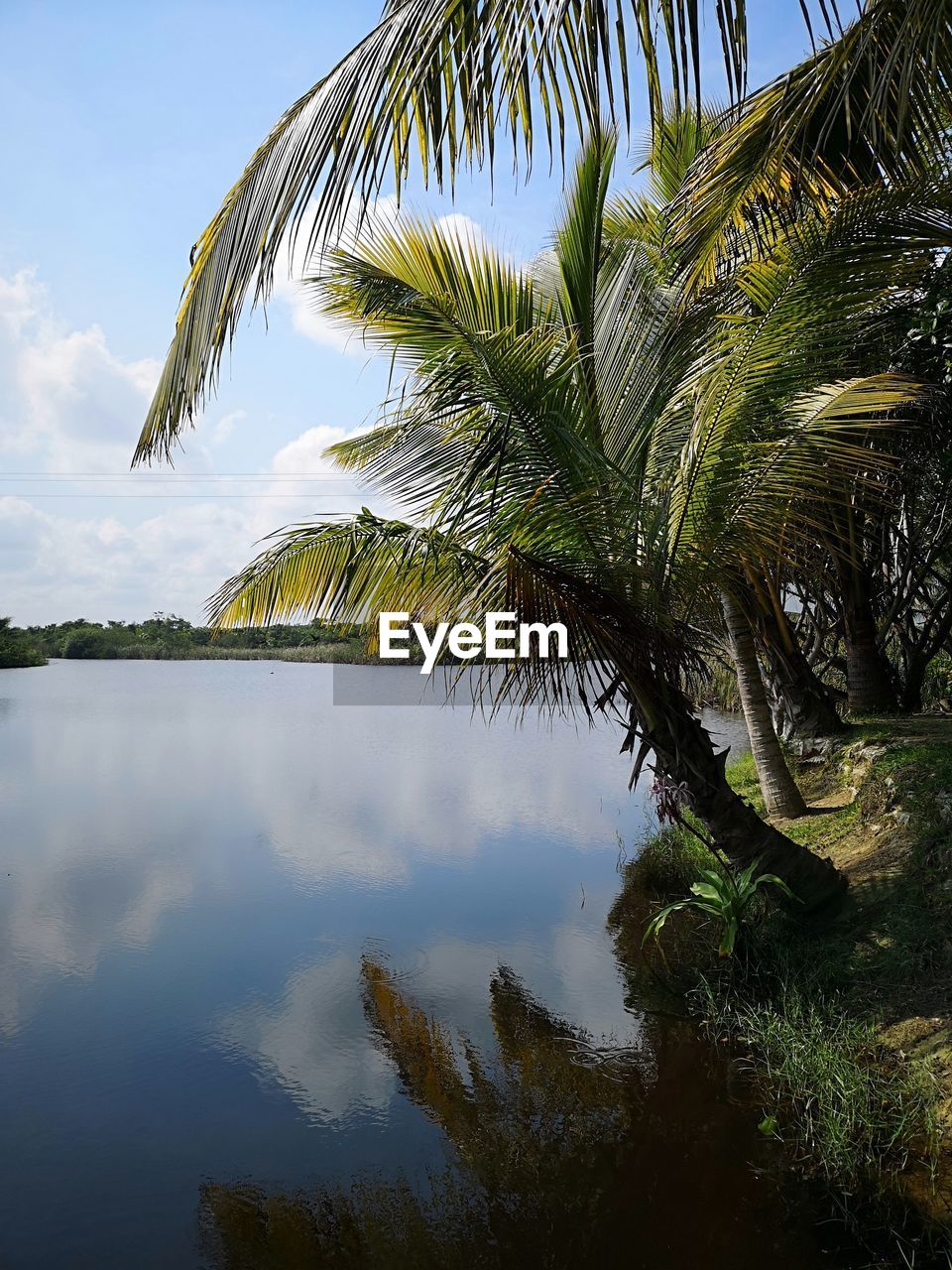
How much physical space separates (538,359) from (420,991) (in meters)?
4.03

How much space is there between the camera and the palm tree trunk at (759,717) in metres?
6.58

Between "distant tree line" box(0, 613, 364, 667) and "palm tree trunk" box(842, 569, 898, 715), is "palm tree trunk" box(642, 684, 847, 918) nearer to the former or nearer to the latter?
"palm tree trunk" box(842, 569, 898, 715)

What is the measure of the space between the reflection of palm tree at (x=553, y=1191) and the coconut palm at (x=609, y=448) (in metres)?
1.67

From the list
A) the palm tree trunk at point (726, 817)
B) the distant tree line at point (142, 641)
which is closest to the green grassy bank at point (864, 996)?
the palm tree trunk at point (726, 817)

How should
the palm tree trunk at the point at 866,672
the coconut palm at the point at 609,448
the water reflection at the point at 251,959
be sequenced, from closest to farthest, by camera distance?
the water reflection at the point at 251,959 < the coconut palm at the point at 609,448 < the palm tree trunk at the point at 866,672

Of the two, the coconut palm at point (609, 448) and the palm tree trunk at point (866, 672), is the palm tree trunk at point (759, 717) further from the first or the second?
the palm tree trunk at point (866, 672)

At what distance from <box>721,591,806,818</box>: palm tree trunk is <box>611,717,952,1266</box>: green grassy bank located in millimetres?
210

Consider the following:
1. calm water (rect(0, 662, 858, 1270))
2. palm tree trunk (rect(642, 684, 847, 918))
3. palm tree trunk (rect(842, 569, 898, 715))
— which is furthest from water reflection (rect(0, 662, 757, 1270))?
palm tree trunk (rect(842, 569, 898, 715))

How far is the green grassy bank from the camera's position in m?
3.55

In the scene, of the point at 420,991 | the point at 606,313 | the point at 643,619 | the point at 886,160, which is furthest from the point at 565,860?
the point at 886,160

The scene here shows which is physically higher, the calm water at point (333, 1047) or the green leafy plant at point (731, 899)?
the green leafy plant at point (731, 899)

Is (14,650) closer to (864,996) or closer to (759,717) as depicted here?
(759,717)

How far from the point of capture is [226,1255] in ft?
10.9

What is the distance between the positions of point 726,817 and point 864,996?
119 cm
